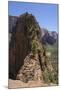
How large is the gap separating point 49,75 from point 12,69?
449 mm

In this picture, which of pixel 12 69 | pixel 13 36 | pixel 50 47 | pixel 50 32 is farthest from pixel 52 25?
pixel 12 69

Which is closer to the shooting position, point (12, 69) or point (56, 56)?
point (12, 69)

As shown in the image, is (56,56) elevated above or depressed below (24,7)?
below

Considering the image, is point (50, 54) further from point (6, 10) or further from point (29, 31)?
point (6, 10)

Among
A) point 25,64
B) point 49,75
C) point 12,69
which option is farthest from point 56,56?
point 12,69

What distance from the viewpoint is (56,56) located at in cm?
256

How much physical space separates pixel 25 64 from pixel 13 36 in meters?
0.35

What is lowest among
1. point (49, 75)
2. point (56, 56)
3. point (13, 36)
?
point (49, 75)

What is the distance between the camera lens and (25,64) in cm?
243

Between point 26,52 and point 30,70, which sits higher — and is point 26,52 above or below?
above

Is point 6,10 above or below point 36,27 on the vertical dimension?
above

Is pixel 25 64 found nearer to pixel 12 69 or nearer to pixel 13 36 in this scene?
pixel 12 69

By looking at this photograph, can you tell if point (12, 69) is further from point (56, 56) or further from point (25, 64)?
point (56, 56)

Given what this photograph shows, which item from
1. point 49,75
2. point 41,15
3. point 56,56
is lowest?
point 49,75
